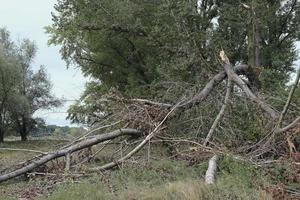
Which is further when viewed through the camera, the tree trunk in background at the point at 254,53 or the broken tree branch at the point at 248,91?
the tree trunk in background at the point at 254,53

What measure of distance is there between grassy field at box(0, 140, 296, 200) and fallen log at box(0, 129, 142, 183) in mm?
172

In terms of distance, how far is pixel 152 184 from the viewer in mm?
7094

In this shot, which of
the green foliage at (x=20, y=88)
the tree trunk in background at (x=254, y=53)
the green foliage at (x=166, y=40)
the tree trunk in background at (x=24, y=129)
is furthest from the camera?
the tree trunk in background at (x=24, y=129)

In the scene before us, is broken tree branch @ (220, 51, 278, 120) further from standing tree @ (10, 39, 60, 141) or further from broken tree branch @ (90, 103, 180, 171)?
standing tree @ (10, 39, 60, 141)

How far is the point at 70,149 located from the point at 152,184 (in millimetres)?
2311

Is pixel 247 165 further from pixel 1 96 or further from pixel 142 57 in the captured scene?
pixel 1 96

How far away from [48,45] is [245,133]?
1977 cm

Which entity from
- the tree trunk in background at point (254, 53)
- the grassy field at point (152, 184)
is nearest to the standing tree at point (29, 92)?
the tree trunk in background at point (254, 53)

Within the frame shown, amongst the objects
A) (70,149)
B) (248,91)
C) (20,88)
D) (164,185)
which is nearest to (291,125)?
(164,185)

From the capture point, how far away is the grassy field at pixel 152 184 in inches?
236

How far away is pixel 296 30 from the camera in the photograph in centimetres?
2219

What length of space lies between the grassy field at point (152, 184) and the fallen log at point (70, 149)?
0.56 feet

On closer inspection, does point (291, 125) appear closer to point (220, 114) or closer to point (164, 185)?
point (164, 185)

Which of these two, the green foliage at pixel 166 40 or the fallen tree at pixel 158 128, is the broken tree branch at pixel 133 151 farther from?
the green foliage at pixel 166 40
